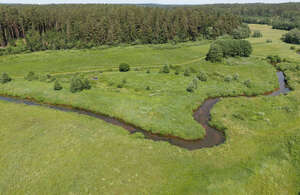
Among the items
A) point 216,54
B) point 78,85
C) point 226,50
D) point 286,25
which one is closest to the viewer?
point 78,85

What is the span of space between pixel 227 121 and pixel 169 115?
11.3 meters

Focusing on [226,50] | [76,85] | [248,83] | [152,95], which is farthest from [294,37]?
[76,85]

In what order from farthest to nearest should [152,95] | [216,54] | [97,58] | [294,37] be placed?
[294,37], [97,58], [216,54], [152,95]

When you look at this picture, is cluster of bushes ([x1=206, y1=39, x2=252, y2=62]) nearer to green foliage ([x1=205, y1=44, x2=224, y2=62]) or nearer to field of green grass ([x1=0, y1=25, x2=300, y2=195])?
green foliage ([x1=205, y1=44, x2=224, y2=62])

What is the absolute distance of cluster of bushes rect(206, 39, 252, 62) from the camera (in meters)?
75.7

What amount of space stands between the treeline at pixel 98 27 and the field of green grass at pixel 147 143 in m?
52.4

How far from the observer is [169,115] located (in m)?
37.2

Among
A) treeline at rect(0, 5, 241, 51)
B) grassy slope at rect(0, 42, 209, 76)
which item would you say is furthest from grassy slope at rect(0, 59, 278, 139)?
treeline at rect(0, 5, 241, 51)

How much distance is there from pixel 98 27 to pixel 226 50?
6720 centimetres

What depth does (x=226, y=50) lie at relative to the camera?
80.1 meters

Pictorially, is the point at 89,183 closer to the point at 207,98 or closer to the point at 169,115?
the point at 169,115

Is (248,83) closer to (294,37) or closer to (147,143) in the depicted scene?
(147,143)

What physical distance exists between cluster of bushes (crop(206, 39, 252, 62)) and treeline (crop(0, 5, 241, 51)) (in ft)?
119

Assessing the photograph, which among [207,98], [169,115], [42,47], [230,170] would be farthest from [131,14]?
[230,170]
